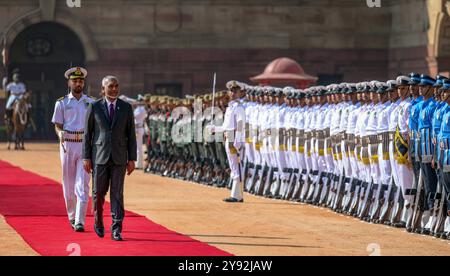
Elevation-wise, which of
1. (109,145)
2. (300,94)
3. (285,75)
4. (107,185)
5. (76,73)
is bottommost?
(107,185)

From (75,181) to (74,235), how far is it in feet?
4.29

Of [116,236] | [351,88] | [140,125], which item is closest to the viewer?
[116,236]

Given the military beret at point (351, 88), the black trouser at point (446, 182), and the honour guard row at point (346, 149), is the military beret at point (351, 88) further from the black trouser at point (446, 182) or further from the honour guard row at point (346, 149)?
the black trouser at point (446, 182)

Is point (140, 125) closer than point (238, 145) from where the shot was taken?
No

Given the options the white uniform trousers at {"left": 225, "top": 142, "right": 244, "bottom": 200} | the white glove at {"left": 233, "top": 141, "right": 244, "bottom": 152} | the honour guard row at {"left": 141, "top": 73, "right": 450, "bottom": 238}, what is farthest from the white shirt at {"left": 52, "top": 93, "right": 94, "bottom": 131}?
the white glove at {"left": 233, "top": 141, "right": 244, "bottom": 152}

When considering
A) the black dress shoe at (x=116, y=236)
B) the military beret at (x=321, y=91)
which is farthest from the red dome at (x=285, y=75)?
the black dress shoe at (x=116, y=236)

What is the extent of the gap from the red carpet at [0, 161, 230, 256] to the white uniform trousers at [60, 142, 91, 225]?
26 cm

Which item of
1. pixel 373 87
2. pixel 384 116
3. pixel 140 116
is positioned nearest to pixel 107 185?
pixel 384 116

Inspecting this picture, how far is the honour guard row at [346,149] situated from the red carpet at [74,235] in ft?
11.3

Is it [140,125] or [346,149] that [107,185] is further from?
[140,125]

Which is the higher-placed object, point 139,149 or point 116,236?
point 139,149

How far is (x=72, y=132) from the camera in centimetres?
2025
